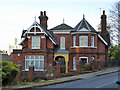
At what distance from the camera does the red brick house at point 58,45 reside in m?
30.7

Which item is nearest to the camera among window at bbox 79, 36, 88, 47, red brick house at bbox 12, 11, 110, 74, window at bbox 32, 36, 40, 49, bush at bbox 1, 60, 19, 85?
bush at bbox 1, 60, 19, 85

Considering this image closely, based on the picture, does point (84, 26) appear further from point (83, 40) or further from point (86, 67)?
point (86, 67)

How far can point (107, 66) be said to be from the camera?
32125mm

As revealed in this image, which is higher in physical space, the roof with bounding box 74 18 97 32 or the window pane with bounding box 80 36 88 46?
the roof with bounding box 74 18 97 32

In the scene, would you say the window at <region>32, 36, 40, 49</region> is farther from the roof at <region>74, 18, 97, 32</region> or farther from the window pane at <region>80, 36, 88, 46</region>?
the window pane at <region>80, 36, 88, 46</region>

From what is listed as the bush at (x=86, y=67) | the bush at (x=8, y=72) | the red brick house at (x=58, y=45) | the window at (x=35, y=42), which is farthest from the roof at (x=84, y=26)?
the bush at (x=8, y=72)

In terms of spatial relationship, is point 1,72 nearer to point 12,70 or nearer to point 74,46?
point 12,70

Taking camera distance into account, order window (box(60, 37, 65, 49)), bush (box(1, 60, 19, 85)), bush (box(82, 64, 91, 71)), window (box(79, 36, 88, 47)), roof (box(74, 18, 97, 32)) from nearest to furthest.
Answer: bush (box(1, 60, 19, 85)) < bush (box(82, 64, 91, 71)) < window (box(79, 36, 88, 47)) < roof (box(74, 18, 97, 32)) < window (box(60, 37, 65, 49))

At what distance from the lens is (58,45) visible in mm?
33438

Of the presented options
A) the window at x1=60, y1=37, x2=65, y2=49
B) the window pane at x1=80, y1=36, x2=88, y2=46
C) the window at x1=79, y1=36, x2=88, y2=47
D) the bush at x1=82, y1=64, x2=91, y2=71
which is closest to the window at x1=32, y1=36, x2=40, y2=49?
the window at x1=60, y1=37, x2=65, y2=49

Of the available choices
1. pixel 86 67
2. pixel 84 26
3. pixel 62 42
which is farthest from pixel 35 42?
pixel 86 67

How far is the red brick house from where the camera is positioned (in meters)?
30.7

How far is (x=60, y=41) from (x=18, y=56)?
7241 mm

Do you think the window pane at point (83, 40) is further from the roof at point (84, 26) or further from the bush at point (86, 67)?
the bush at point (86, 67)
